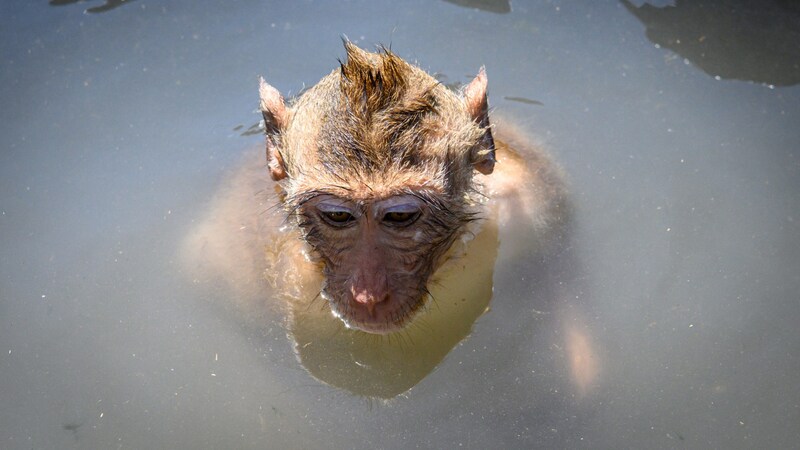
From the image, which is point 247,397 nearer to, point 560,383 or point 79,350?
point 79,350

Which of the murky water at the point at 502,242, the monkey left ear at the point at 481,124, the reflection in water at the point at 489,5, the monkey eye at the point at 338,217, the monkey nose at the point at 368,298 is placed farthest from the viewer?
the reflection in water at the point at 489,5

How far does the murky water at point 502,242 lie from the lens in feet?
14.1

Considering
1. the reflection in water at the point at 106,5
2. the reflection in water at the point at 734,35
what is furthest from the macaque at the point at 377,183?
the reflection in water at the point at 106,5

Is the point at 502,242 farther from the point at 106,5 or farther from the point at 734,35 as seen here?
the point at 106,5

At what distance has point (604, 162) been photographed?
550cm

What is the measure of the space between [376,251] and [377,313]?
0.96 ft

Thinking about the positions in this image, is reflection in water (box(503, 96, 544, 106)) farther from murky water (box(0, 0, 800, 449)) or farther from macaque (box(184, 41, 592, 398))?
macaque (box(184, 41, 592, 398))

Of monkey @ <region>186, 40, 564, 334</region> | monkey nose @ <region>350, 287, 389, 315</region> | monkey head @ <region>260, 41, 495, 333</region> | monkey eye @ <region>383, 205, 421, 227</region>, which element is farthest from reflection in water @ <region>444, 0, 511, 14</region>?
monkey nose @ <region>350, 287, 389, 315</region>

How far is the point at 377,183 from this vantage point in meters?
3.74

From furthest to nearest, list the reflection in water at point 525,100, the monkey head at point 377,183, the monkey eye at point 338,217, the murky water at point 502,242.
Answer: the reflection in water at point 525,100 < the murky water at point 502,242 < the monkey eye at point 338,217 < the monkey head at point 377,183

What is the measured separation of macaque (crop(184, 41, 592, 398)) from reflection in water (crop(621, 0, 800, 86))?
1694 mm

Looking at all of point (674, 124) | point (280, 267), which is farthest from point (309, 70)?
point (674, 124)

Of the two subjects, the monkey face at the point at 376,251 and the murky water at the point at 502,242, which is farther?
the murky water at the point at 502,242

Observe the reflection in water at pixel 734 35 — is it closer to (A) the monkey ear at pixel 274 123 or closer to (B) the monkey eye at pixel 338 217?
(A) the monkey ear at pixel 274 123
